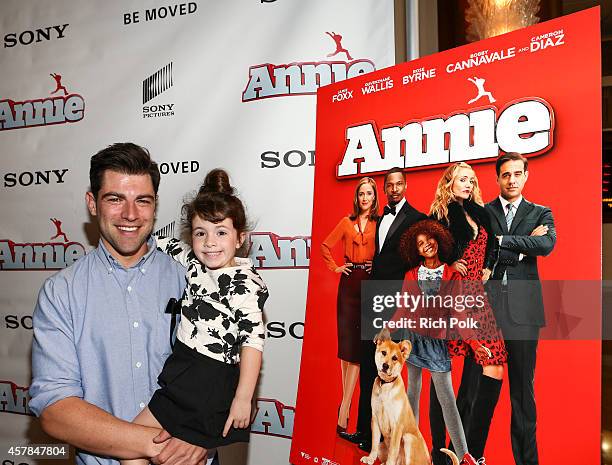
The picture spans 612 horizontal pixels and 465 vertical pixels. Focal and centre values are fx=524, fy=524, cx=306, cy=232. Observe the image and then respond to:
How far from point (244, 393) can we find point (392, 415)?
485 mm

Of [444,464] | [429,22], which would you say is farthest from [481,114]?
[429,22]

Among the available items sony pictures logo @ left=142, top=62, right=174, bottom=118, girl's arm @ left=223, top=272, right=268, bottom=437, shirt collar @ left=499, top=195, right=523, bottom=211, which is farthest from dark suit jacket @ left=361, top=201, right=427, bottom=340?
sony pictures logo @ left=142, top=62, right=174, bottom=118

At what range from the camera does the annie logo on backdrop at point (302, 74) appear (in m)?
2.39

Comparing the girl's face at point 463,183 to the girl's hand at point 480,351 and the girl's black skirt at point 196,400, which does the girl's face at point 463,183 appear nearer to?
the girl's hand at point 480,351

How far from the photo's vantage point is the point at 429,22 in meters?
2.34

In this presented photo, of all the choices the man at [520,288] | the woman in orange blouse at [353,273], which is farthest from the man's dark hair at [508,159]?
the woman in orange blouse at [353,273]

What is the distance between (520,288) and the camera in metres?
1.24

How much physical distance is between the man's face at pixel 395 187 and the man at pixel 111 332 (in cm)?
85

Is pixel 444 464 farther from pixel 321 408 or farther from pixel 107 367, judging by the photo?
pixel 107 367

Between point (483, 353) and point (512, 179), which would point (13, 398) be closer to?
point (483, 353)

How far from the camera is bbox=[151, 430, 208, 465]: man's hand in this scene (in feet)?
5.39

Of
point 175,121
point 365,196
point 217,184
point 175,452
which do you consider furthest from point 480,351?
point 175,121

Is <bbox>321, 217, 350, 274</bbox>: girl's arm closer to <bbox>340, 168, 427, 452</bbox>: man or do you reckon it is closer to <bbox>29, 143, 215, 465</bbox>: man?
<bbox>340, 168, 427, 452</bbox>: man

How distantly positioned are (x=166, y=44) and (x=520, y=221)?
6.97 ft
